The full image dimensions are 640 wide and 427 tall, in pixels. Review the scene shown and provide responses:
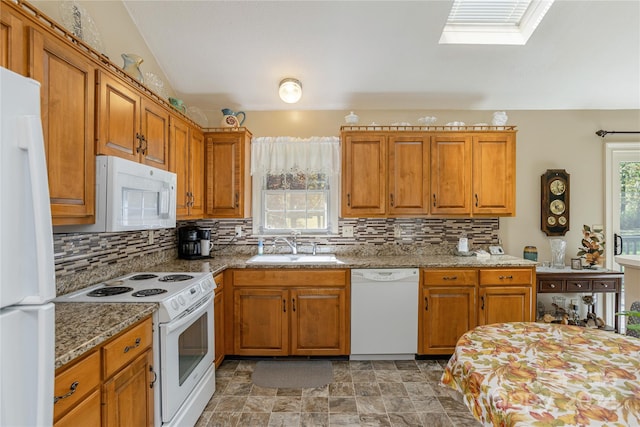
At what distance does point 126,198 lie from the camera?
1.71 m

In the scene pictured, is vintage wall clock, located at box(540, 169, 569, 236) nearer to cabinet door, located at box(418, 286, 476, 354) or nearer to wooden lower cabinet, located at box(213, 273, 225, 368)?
cabinet door, located at box(418, 286, 476, 354)

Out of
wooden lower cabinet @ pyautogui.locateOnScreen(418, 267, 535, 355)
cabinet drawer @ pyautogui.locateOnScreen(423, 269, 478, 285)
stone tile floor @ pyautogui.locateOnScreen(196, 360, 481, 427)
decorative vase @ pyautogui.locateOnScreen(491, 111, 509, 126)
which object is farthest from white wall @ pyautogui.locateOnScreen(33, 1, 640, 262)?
stone tile floor @ pyautogui.locateOnScreen(196, 360, 481, 427)

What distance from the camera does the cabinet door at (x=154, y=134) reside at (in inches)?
81.4

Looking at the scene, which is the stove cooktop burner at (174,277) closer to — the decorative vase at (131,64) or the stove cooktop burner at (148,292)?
the stove cooktop burner at (148,292)

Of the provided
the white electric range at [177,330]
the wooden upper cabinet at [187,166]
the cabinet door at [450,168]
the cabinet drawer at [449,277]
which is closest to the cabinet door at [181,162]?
the wooden upper cabinet at [187,166]

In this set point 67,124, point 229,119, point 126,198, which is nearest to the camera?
point 67,124

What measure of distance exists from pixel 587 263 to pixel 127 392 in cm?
399

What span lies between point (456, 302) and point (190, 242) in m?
2.54

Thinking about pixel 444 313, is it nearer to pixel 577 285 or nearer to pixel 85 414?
pixel 577 285

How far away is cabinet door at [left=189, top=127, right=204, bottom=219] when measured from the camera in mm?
2801

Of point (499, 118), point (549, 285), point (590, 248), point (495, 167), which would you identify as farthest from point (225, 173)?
point (590, 248)

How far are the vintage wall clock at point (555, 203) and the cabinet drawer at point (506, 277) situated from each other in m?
0.91

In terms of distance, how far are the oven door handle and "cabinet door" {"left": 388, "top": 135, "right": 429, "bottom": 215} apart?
1855 millimetres

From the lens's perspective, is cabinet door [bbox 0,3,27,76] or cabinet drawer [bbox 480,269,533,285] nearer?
cabinet door [bbox 0,3,27,76]
